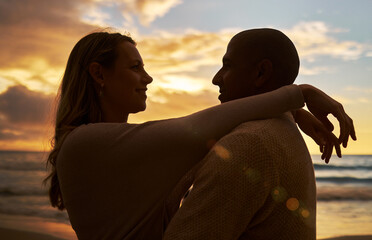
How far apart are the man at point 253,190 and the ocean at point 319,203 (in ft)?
7.50

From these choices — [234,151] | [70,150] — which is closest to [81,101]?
[70,150]

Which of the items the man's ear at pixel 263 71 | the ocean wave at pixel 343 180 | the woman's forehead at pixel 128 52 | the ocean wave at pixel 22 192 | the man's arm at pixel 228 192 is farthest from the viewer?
the ocean wave at pixel 343 180

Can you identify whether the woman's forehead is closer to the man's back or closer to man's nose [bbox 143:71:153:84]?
man's nose [bbox 143:71:153:84]

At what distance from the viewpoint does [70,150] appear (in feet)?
6.05

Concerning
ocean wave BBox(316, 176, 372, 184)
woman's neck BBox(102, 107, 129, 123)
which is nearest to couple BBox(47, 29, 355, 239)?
woman's neck BBox(102, 107, 129, 123)

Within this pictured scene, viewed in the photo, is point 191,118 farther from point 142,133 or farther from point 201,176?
point 201,176

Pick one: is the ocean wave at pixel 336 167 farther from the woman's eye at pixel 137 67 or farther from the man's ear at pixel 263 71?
the man's ear at pixel 263 71

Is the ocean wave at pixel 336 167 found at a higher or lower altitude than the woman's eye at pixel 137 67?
lower

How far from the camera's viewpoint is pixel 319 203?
15750 mm

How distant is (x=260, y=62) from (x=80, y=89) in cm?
124

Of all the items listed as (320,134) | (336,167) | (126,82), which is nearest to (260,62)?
(320,134)

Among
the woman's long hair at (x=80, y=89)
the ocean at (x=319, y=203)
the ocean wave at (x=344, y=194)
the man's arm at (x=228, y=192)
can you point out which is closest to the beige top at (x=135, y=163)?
the man's arm at (x=228, y=192)

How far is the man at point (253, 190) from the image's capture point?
1.32m

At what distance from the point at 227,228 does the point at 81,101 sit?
147 cm
